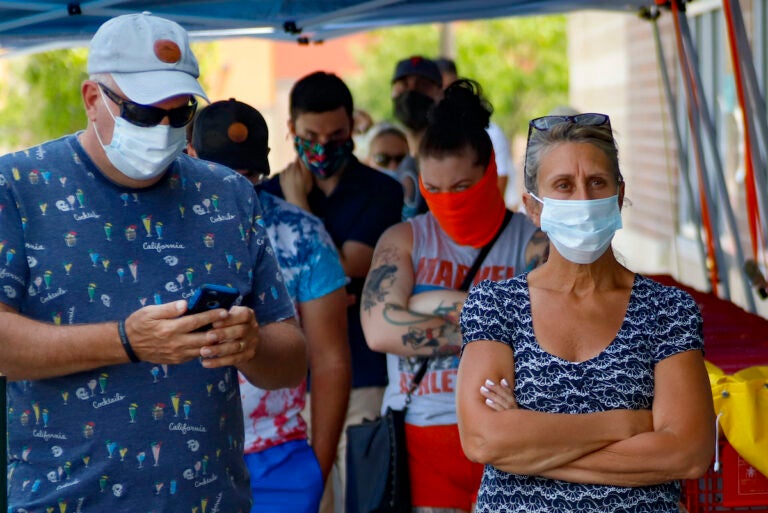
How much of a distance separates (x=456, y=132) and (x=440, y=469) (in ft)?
3.75

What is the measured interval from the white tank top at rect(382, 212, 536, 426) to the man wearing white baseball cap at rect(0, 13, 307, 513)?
1.14m

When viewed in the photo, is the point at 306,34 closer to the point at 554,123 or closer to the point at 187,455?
the point at 554,123

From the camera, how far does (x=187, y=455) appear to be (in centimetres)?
288

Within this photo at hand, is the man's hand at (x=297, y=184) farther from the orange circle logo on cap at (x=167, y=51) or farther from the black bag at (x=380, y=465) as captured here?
the orange circle logo on cap at (x=167, y=51)

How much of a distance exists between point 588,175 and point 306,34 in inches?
149

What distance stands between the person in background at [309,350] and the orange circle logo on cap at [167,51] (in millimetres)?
1028

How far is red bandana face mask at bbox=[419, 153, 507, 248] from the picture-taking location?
159 inches

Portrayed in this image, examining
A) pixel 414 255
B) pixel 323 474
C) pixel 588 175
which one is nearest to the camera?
pixel 588 175

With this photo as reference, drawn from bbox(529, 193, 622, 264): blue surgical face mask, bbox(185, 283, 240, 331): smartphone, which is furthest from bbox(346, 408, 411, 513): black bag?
bbox(185, 283, 240, 331): smartphone

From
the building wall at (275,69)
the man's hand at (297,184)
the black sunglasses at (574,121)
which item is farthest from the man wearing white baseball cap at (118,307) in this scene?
the building wall at (275,69)

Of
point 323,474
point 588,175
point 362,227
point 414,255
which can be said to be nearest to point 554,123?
point 588,175

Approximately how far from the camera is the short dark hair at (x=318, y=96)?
4766mm

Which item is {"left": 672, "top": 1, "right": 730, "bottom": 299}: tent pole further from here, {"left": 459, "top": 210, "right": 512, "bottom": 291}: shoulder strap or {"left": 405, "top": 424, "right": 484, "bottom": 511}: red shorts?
{"left": 405, "top": 424, "right": 484, "bottom": 511}: red shorts

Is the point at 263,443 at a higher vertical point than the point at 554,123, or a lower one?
lower
